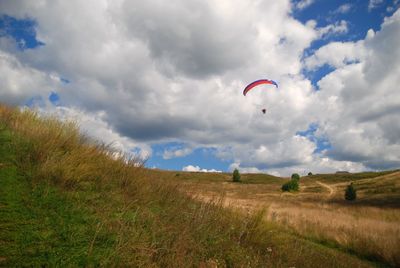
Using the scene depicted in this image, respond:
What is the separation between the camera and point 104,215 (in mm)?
5219

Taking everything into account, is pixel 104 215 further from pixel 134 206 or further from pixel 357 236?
pixel 357 236

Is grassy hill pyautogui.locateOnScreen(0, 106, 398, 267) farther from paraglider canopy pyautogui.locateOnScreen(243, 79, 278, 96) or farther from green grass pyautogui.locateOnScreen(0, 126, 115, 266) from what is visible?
paraglider canopy pyautogui.locateOnScreen(243, 79, 278, 96)

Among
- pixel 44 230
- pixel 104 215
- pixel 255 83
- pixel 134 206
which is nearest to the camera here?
pixel 44 230

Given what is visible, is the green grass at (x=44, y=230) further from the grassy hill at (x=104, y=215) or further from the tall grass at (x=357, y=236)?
the tall grass at (x=357, y=236)

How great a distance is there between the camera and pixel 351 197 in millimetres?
47281

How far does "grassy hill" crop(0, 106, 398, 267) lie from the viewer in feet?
13.7

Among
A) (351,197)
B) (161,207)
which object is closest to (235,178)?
(351,197)

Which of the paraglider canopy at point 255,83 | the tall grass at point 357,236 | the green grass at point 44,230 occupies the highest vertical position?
the paraglider canopy at point 255,83

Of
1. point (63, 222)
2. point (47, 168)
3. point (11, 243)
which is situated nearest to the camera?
point (11, 243)

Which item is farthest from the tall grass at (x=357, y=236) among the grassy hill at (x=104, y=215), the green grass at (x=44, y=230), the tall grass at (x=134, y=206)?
the green grass at (x=44, y=230)

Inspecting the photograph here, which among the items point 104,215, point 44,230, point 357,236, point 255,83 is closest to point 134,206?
point 104,215

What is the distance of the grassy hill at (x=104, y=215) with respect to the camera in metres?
4.18

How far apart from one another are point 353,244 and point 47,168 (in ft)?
35.8

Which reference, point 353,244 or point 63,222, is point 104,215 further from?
point 353,244
